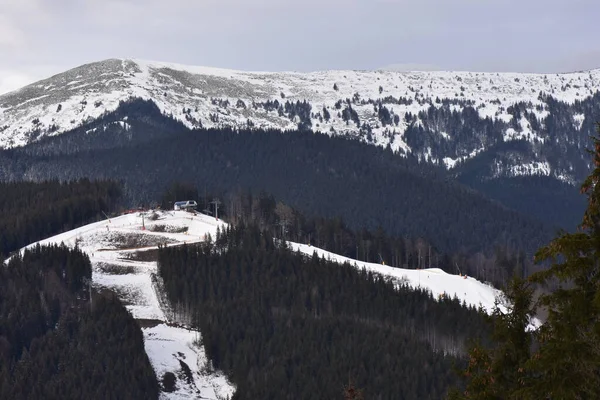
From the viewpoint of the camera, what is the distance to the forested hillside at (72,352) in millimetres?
165750

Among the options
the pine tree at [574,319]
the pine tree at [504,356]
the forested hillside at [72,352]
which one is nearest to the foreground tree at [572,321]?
the pine tree at [574,319]

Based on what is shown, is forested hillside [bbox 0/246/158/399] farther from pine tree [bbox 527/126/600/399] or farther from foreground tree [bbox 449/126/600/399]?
pine tree [bbox 527/126/600/399]

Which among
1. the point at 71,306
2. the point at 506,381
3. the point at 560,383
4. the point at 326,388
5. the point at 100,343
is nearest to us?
the point at 560,383

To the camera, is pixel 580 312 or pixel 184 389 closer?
pixel 580 312

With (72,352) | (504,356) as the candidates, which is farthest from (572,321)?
(72,352)

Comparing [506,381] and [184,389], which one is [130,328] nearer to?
[184,389]

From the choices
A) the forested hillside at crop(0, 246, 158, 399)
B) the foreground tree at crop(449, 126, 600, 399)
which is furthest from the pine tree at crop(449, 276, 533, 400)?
the forested hillside at crop(0, 246, 158, 399)

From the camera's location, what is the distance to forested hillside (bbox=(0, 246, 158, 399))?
544 ft

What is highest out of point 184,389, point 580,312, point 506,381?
point 580,312

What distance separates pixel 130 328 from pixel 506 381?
6233 inches

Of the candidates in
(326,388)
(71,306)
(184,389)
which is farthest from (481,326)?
(71,306)

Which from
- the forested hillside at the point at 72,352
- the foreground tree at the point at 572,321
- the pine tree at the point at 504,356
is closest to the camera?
the foreground tree at the point at 572,321

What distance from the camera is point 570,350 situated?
2534 centimetres

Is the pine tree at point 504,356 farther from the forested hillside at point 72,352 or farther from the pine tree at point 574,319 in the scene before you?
the forested hillside at point 72,352
